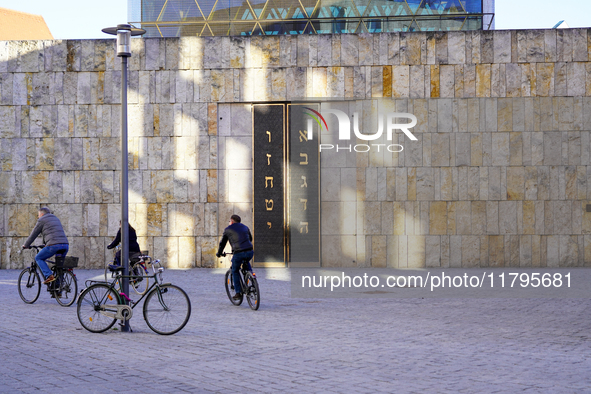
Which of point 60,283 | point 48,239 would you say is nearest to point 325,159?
point 48,239

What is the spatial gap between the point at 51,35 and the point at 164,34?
103ft

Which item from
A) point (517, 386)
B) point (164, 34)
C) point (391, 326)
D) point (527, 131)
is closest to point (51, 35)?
point (164, 34)

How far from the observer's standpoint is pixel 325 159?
20.5 meters

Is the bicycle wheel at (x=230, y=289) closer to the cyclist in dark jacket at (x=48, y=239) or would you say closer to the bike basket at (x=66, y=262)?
the bike basket at (x=66, y=262)

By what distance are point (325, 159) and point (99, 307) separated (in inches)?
469

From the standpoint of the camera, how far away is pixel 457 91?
20.4 metres

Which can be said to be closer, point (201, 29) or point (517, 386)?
point (517, 386)

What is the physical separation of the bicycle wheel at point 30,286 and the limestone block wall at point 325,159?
7664 mm

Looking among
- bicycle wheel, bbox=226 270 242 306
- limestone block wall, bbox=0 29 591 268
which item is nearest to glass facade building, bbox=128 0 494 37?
limestone block wall, bbox=0 29 591 268

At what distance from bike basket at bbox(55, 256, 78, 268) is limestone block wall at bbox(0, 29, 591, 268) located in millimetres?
7983

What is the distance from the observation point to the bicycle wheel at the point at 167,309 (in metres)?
9.20

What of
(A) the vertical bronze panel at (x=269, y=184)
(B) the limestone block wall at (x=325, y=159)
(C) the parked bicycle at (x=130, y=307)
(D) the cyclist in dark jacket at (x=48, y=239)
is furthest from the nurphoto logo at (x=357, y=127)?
(C) the parked bicycle at (x=130, y=307)

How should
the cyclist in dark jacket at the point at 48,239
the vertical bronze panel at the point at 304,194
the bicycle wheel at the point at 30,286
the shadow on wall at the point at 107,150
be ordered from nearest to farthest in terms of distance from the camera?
the cyclist in dark jacket at the point at 48,239, the bicycle wheel at the point at 30,286, the vertical bronze panel at the point at 304,194, the shadow on wall at the point at 107,150

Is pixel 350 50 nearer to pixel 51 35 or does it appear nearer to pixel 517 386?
pixel 517 386
